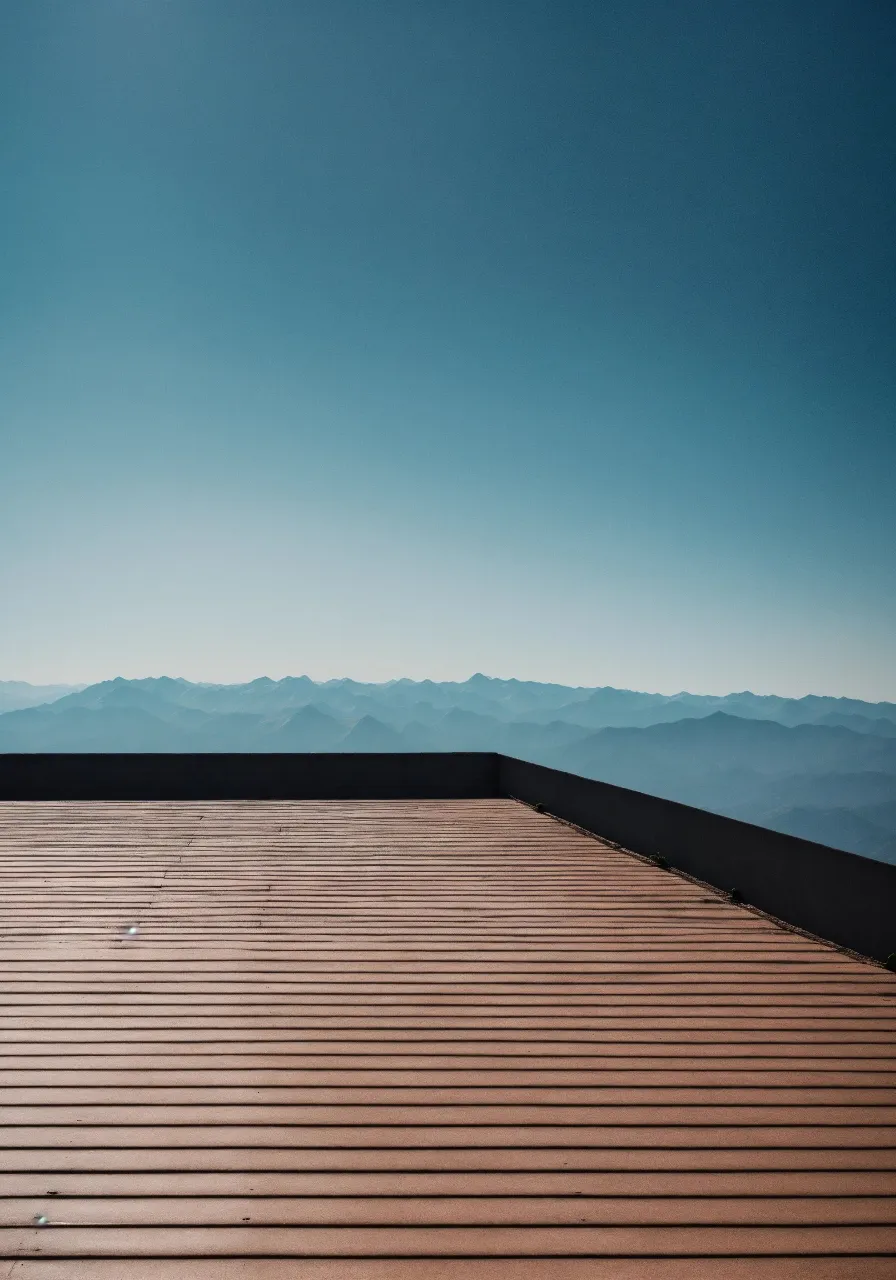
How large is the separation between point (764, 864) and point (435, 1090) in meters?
2.15

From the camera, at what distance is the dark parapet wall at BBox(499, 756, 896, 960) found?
9.00 feet

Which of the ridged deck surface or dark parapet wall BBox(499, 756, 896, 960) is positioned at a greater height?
dark parapet wall BBox(499, 756, 896, 960)

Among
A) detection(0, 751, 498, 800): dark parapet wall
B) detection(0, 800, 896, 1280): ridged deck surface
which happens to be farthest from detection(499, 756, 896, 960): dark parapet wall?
detection(0, 751, 498, 800): dark parapet wall

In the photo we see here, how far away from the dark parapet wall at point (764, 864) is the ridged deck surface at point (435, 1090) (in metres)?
0.15

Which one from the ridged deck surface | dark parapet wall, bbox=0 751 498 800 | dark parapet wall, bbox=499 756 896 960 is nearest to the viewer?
the ridged deck surface

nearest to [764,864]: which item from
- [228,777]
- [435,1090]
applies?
[435,1090]

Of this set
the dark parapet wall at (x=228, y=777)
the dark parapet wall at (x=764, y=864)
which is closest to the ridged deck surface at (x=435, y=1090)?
the dark parapet wall at (x=764, y=864)

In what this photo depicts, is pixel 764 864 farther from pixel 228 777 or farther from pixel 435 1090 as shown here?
pixel 228 777

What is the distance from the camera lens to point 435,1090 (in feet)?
5.71

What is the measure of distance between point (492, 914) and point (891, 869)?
59.6 inches

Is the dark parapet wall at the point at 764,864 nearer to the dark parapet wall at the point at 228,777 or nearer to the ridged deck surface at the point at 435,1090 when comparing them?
the ridged deck surface at the point at 435,1090

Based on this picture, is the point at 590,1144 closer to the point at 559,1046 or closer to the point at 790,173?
the point at 559,1046

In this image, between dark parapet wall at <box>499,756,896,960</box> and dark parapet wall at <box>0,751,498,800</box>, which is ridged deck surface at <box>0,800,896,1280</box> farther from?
dark parapet wall at <box>0,751,498,800</box>

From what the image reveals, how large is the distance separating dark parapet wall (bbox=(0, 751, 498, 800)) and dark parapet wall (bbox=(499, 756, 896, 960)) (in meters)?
1.91
